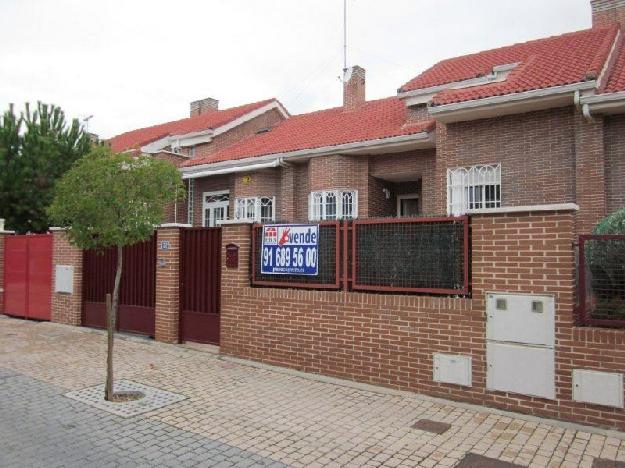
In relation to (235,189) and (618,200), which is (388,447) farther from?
(235,189)

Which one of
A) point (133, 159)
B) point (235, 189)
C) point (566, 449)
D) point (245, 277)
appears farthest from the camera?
point (235, 189)

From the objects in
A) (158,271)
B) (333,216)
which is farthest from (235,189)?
(158,271)

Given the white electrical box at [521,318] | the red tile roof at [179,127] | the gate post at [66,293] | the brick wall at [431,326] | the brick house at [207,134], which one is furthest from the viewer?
the red tile roof at [179,127]

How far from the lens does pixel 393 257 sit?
6.61 meters

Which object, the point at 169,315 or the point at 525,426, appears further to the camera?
the point at 169,315

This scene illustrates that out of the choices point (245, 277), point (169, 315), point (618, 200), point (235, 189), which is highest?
point (235, 189)

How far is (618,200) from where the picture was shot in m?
9.72

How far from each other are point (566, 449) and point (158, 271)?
7.22 m

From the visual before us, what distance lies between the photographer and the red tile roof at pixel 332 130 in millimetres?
13734

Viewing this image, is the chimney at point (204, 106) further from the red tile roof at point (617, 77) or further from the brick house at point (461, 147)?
the red tile roof at point (617, 77)

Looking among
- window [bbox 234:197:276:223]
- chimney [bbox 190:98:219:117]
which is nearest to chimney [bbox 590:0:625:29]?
window [bbox 234:197:276:223]

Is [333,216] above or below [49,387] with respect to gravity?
above

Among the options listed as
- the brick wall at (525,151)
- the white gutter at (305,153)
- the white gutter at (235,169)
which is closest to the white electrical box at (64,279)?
the white gutter at (305,153)

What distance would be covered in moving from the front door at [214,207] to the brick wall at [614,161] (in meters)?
11.1
